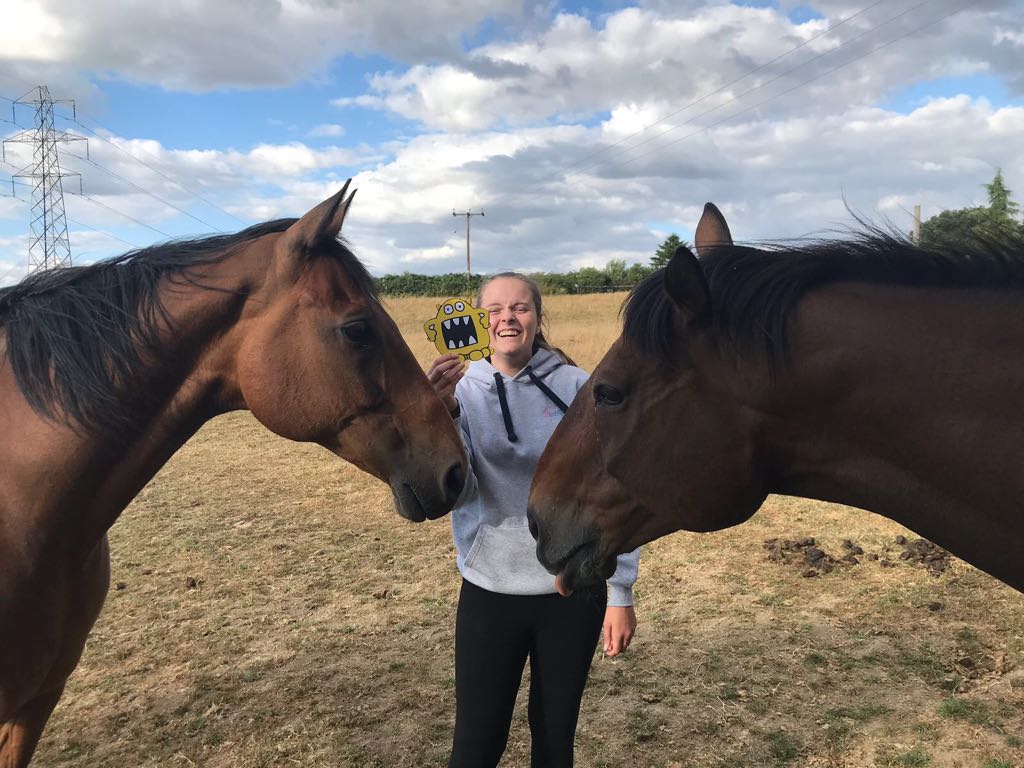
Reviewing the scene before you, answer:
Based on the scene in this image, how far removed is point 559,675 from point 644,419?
1.08m

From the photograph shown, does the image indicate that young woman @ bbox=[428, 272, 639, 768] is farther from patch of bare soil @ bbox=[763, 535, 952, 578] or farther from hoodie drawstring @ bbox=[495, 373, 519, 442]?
patch of bare soil @ bbox=[763, 535, 952, 578]

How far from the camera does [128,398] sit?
2135mm

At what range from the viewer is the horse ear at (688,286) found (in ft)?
5.41

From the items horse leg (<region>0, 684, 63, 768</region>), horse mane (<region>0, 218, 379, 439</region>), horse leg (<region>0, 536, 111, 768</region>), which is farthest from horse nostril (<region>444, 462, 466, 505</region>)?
horse leg (<region>0, 684, 63, 768</region>)

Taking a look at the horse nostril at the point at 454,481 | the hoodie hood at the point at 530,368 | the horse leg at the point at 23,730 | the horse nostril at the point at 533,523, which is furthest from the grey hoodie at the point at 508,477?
the horse leg at the point at 23,730

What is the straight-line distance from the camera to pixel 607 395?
6.27 feet

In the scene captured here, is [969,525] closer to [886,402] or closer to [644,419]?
[886,402]

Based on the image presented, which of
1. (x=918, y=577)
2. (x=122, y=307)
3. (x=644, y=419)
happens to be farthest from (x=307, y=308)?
(x=918, y=577)

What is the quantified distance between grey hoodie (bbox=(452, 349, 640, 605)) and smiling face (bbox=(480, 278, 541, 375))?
0.06 metres

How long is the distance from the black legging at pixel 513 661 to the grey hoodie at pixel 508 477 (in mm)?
79

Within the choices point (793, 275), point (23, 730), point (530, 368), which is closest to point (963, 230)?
point (793, 275)

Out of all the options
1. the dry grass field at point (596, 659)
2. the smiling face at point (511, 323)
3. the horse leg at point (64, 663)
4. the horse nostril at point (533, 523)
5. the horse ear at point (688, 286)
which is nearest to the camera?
the horse ear at point (688, 286)

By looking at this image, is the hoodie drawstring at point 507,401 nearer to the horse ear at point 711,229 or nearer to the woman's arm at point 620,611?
the woman's arm at point 620,611

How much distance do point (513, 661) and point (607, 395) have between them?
1.08m
